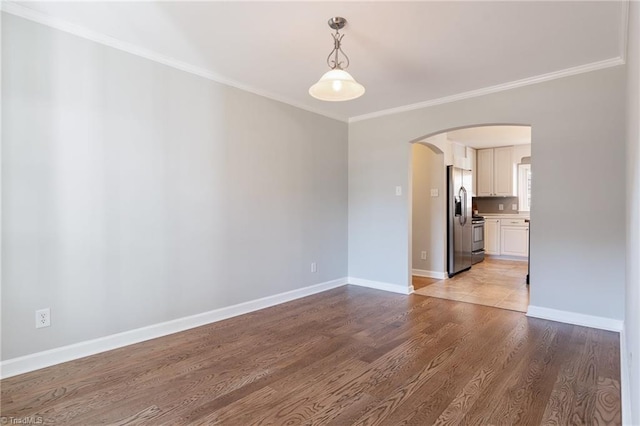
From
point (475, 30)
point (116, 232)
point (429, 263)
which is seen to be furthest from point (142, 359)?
point (429, 263)

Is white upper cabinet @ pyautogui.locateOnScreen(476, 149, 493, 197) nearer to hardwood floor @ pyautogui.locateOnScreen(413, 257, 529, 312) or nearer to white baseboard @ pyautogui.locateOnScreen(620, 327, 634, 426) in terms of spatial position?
hardwood floor @ pyautogui.locateOnScreen(413, 257, 529, 312)

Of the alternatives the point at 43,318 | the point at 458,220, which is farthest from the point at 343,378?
the point at 458,220

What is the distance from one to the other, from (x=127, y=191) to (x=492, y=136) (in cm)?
636

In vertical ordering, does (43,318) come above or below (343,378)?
above

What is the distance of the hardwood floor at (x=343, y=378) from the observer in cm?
184

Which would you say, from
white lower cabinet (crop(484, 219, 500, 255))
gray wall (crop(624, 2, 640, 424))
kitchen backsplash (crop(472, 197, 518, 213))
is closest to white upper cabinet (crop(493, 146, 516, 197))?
kitchen backsplash (crop(472, 197, 518, 213))

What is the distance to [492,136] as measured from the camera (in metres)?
6.48

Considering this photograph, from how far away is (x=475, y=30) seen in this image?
2543mm

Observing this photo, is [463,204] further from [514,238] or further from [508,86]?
[508,86]

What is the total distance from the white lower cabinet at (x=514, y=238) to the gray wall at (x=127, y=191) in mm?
5531

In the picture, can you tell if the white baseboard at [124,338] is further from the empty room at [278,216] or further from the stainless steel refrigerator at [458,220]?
the stainless steel refrigerator at [458,220]

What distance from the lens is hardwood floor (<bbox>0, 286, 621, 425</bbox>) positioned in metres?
1.84

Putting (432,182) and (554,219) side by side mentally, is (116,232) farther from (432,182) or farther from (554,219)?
(432,182)

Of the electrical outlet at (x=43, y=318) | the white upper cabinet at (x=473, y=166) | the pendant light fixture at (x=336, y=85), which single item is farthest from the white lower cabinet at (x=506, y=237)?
the electrical outlet at (x=43, y=318)
